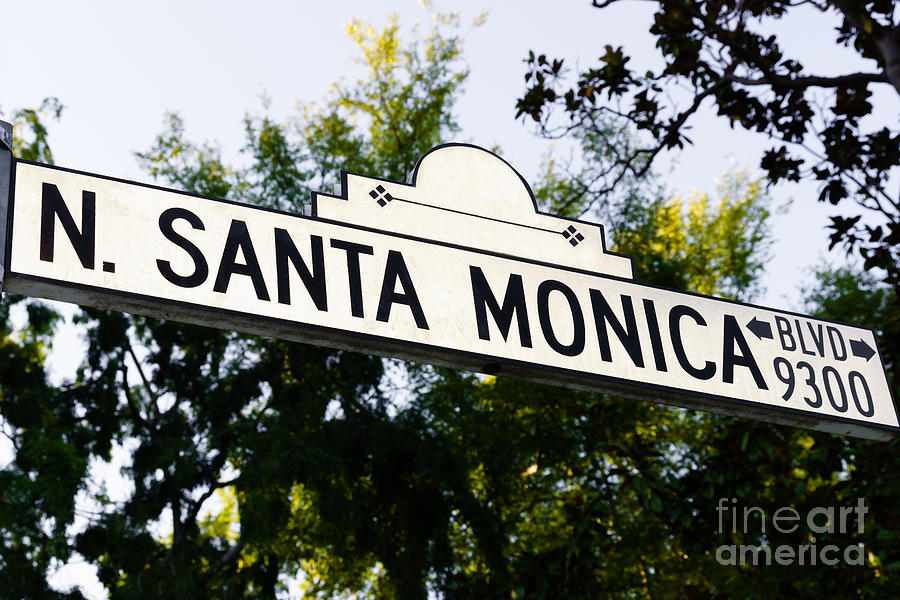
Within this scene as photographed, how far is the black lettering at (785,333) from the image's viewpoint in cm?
239

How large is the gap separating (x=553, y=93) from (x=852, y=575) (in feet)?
12.6

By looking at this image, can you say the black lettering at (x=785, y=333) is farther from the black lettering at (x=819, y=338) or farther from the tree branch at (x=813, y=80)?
the tree branch at (x=813, y=80)

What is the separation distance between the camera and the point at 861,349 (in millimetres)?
2465

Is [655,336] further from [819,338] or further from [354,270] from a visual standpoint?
[354,270]

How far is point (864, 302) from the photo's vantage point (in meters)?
17.4

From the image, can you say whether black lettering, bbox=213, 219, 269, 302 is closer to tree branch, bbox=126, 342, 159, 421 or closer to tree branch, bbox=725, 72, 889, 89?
tree branch, bbox=725, 72, 889, 89

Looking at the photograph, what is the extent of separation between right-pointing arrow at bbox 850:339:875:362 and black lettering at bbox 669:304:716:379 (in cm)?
38

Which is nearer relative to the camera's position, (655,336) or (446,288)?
(446,288)

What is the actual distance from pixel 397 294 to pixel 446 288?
0.35 ft

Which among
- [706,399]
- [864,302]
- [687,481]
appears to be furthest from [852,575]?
[864,302]

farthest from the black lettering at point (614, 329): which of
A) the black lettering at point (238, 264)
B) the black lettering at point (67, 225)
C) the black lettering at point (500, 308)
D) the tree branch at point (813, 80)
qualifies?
the tree branch at point (813, 80)

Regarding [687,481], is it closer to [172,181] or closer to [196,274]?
[196,274]

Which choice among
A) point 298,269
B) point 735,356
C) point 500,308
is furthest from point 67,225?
point 735,356

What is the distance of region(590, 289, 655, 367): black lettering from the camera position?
219 cm
